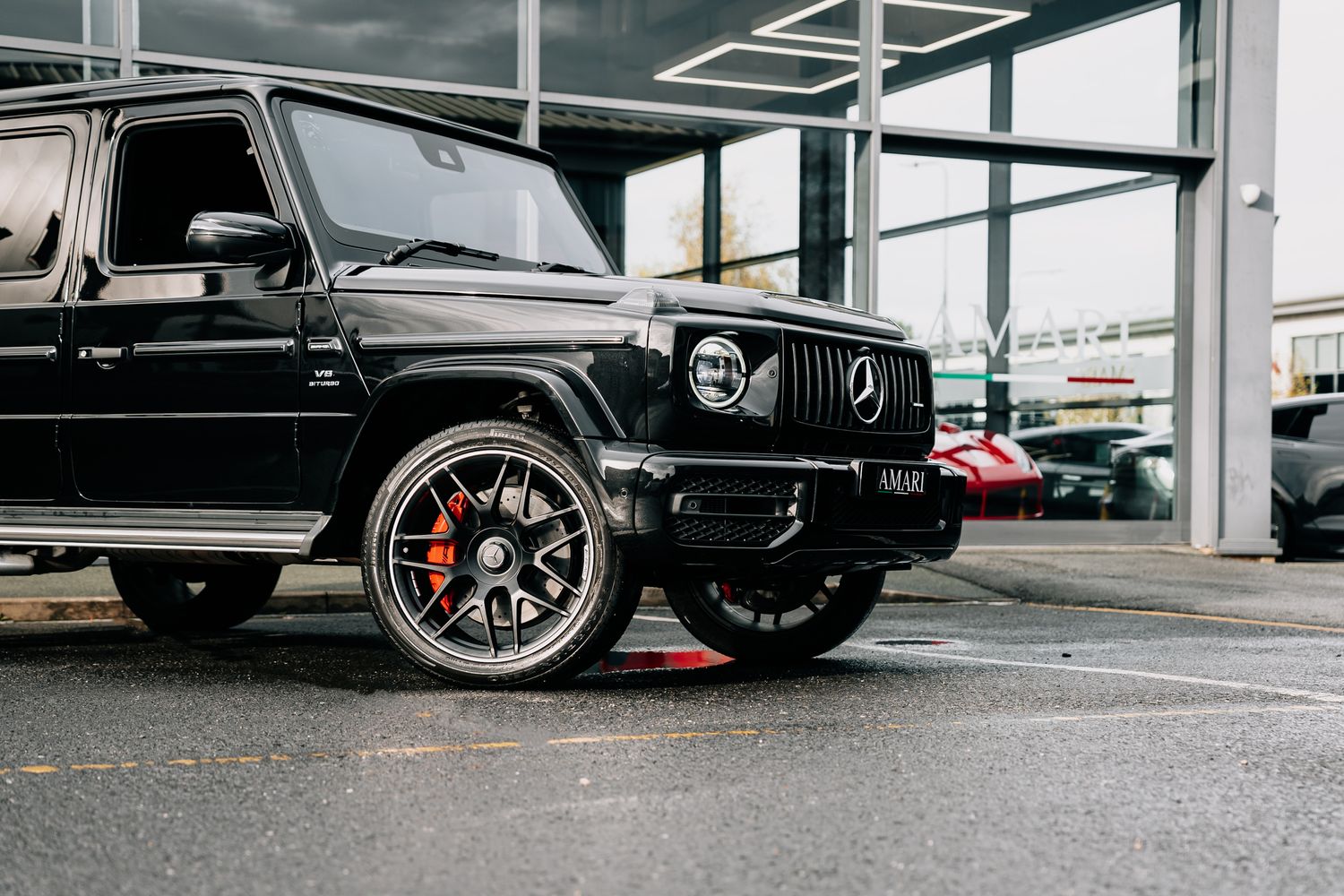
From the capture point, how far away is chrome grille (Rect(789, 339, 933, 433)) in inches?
202

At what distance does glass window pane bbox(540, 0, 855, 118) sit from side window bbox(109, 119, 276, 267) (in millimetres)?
6415

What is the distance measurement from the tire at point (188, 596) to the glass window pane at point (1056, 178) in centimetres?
854

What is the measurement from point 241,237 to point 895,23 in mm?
9080

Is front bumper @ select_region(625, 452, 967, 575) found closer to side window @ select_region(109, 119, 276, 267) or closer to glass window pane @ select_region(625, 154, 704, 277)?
side window @ select_region(109, 119, 276, 267)

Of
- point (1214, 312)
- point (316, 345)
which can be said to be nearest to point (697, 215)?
point (1214, 312)

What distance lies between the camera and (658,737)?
4.34 metres

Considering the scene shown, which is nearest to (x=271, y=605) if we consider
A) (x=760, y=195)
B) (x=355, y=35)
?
(x=355, y=35)

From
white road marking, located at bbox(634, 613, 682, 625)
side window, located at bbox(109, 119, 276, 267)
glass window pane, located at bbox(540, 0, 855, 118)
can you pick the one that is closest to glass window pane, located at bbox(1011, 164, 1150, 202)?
glass window pane, located at bbox(540, 0, 855, 118)

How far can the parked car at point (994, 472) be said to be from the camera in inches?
518

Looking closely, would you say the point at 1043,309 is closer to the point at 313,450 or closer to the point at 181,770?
the point at 313,450

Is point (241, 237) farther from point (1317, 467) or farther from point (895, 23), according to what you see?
point (1317, 467)

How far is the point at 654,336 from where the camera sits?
4.86 meters

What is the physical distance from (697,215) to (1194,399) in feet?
15.9

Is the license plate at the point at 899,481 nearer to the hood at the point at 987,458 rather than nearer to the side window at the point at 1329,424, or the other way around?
the hood at the point at 987,458
